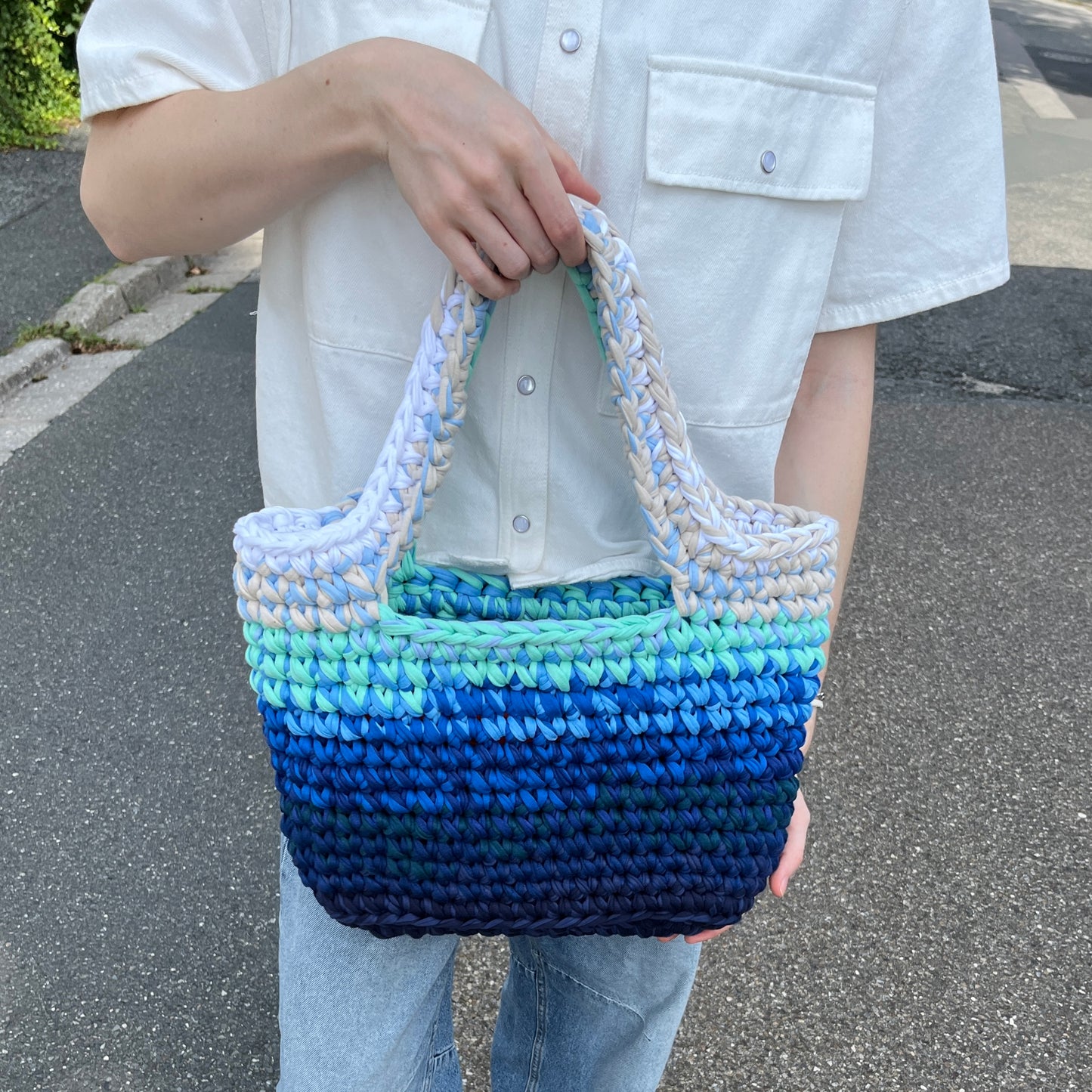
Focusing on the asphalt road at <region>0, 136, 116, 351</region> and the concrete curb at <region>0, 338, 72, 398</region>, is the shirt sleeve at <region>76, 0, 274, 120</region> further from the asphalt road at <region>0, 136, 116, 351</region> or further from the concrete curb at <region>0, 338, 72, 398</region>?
the asphalt road at <region>0, 136, 116, 351</region>

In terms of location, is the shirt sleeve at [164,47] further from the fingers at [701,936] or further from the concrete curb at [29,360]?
the concrete curb at [29,360]

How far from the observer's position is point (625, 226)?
912mm

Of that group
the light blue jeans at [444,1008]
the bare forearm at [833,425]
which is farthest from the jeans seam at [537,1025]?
the bare forearm at [833,425]

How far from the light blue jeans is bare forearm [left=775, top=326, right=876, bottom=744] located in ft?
1.40

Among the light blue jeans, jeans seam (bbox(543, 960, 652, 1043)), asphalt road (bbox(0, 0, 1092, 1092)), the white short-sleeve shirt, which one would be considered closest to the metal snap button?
the white short-sleeve shirt

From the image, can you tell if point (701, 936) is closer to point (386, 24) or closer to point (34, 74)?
point (386, 24)

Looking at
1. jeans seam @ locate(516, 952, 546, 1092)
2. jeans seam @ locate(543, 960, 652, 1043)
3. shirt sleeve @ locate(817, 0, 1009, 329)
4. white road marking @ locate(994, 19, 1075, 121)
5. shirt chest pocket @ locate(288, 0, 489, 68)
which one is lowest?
white road marking @ locate(994, 19, 1075, 121)

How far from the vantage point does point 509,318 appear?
0.94 m

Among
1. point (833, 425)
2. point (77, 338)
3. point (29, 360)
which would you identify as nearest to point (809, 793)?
point (833, 425)

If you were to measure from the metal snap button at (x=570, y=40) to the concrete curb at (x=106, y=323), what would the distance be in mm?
3388

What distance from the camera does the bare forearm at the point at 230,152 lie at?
2.70ft

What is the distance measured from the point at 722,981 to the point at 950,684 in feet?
3.85

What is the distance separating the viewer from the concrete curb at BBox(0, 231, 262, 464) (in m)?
4.11

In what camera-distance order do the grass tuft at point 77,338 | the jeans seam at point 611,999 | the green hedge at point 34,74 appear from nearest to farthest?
1. the jeans seam at point 611,999
2. the grass tuft at point 77,338
3. the green hedge at point 34,74
